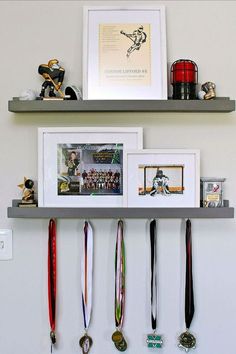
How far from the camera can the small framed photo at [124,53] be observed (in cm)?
147

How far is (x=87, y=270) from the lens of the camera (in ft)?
4.98

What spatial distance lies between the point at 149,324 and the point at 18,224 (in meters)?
0.59

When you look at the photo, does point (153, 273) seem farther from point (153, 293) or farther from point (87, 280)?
point (87, 280)

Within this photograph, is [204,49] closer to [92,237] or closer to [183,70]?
[183,70]

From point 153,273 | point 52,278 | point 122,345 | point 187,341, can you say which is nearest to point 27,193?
point 52,278

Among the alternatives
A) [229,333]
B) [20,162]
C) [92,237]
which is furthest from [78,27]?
[229,333]

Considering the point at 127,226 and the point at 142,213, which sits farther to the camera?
the point at 127,226

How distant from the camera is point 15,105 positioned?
144 cm

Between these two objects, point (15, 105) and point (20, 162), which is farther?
point (20, 162)

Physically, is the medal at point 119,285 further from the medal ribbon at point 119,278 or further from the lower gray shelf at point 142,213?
the lower gray shelf at point 142,213

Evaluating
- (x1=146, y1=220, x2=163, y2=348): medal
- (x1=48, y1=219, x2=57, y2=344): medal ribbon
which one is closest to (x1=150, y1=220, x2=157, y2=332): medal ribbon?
(x1=146, y1=220, x2=163, y2=348): medal

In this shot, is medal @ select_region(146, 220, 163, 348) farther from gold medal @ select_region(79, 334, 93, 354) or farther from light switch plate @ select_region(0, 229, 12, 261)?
light switch plate @ select_region(0, 229, 12, 261)

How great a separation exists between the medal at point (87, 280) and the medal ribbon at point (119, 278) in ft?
0.31

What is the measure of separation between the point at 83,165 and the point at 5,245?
408mm
